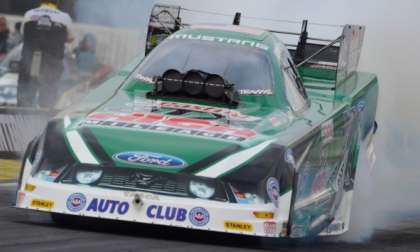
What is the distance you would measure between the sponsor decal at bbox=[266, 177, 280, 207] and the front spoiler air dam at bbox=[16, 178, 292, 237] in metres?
0.07

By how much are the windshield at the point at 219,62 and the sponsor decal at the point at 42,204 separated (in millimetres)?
1812

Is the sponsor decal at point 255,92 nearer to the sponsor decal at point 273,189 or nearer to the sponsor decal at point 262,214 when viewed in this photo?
the sponsor decal at point 273,189

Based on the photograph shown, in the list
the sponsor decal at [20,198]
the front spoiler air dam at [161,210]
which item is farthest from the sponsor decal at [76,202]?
the sponsor decal at [20,198]

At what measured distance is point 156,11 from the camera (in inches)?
456

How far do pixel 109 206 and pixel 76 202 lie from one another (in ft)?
0.66

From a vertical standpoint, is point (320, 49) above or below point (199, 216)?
above

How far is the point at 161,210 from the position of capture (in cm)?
780

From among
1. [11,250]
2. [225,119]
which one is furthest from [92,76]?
[11,250]

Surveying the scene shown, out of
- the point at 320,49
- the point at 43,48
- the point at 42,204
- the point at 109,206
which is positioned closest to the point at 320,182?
the point at 109,206

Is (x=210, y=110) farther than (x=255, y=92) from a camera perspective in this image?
No

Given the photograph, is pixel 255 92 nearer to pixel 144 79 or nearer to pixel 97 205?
pixel 144 79

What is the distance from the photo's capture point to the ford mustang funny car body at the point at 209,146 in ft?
25.8

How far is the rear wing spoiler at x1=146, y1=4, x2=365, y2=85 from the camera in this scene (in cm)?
1042

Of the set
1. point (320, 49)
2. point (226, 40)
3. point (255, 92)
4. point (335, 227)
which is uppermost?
point (226, 40)
